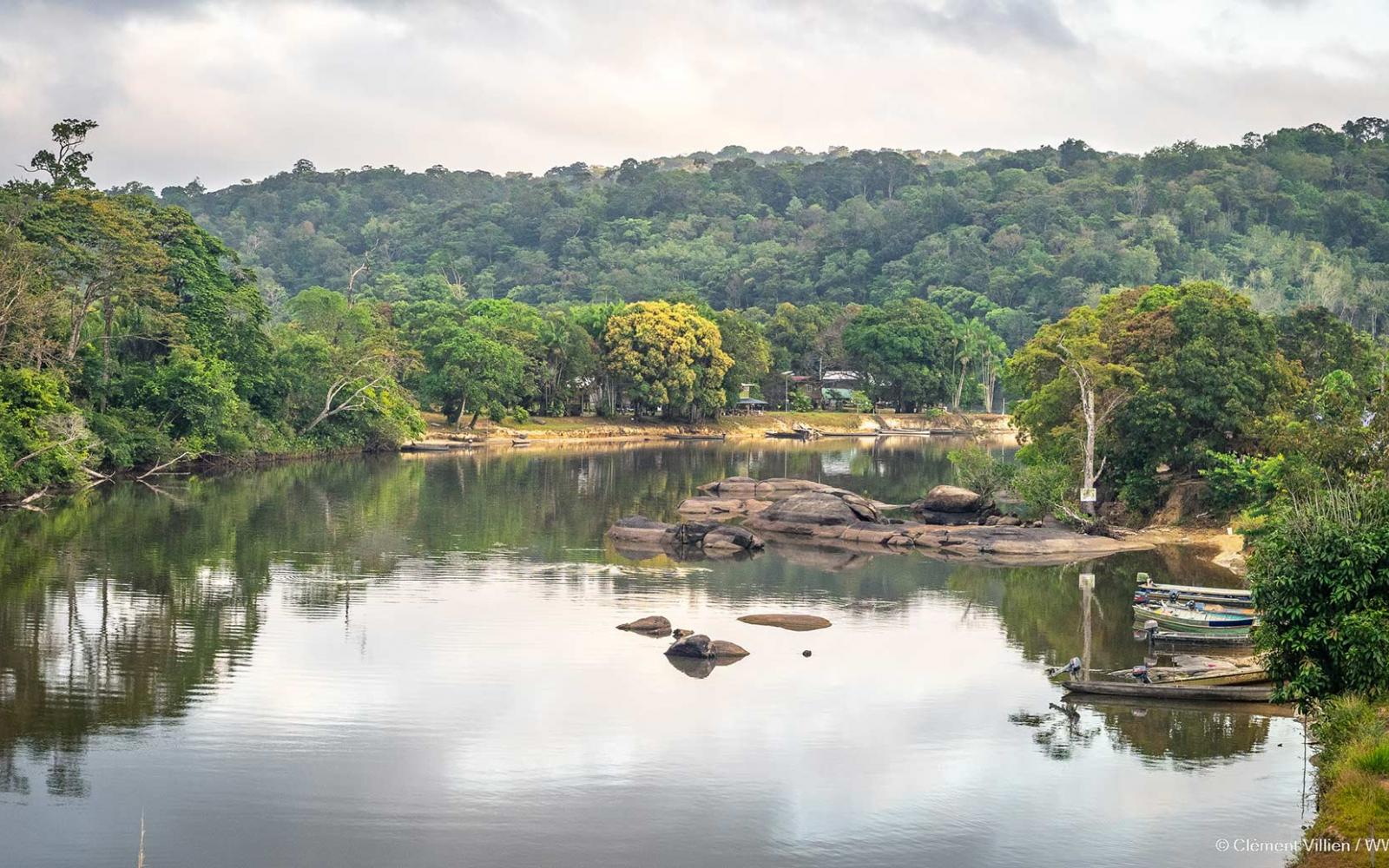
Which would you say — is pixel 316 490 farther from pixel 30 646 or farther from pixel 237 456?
pixel 30 646

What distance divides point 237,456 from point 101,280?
529 inches

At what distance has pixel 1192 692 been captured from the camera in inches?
1051

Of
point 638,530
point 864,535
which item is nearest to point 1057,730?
point 864,535

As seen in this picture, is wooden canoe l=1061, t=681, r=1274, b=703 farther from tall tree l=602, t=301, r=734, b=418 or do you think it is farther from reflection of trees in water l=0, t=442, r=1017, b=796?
tall tree l=602, t=301, r=734, b=418

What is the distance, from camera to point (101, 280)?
63375mm

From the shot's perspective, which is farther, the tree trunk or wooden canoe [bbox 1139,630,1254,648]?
the tree trunk

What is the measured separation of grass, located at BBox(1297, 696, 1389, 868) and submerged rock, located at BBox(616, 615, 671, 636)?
15.9 metres

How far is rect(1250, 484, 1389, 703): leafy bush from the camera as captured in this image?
20766 mm

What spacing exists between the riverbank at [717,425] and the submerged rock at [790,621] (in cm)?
6078

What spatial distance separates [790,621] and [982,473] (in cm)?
2406

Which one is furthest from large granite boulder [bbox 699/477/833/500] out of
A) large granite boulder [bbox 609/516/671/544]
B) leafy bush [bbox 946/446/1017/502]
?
large granite boulder [bbox 609/516/671/544]

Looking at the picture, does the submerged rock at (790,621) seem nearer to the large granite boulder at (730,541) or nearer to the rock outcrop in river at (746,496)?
the large granite boulder at (730,541)

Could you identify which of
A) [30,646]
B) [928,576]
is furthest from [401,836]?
[928,576]

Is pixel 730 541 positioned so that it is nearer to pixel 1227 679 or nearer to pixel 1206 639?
pixel 1206 639
